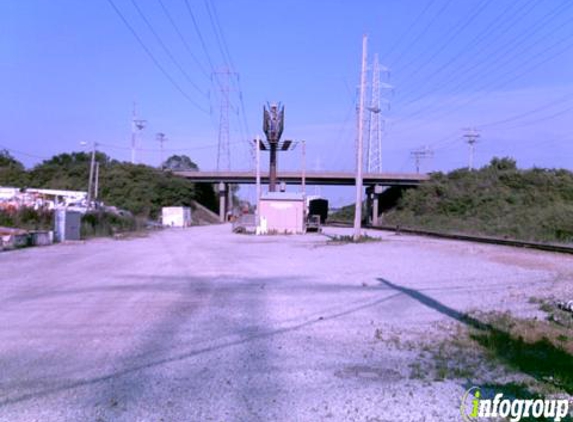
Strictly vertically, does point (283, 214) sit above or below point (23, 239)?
above

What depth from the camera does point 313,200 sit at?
290ft

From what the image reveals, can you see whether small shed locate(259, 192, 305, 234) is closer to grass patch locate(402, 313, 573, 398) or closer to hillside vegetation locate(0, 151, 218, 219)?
hillside vegetation locate(0, 151, 218, 219)

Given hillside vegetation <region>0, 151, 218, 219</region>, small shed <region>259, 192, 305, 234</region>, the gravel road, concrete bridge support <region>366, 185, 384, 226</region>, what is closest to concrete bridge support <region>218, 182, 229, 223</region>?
hillside vegetation <region>0, 151, 218, 219</region>

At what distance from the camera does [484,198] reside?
273ft

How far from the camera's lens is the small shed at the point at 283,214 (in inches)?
2061

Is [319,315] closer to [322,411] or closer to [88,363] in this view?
[88,363]

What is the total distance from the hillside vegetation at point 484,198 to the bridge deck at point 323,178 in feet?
8.87

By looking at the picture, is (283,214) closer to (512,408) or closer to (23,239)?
(23,239)

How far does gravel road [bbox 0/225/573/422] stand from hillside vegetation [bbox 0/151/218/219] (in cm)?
7402

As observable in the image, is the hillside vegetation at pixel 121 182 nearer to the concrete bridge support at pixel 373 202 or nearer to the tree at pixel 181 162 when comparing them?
the concrete bridge support at pixel 373 202

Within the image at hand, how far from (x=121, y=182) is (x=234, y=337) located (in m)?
96.1

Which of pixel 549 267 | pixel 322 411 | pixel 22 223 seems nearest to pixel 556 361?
pixel 322 411

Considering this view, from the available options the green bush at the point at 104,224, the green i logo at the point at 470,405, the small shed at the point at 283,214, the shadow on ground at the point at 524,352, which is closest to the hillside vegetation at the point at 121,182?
the green bush at the point at 104,224


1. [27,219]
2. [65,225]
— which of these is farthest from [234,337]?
[27,219]
